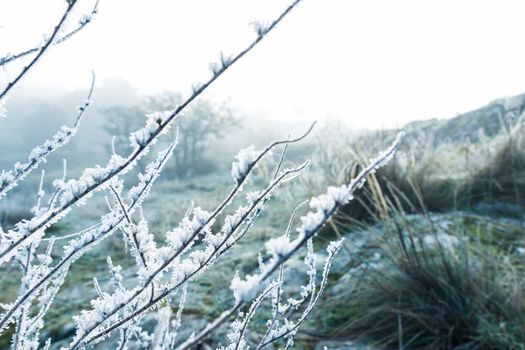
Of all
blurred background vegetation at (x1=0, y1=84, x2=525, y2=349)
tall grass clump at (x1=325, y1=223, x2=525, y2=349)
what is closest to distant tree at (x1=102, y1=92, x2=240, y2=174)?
blurred background vegetation at (x1=0, y1=84, x2=525, y2=349)

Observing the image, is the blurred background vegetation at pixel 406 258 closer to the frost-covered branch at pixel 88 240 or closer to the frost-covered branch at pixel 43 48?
the frost-covered branch at pixel 88 240

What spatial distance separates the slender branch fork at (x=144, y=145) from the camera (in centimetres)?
47

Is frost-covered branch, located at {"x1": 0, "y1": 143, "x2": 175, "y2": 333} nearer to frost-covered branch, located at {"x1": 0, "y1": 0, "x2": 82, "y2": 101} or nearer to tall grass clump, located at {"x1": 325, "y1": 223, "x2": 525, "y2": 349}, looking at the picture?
frost-covered branch, located at {"x1": 0, "y1": 0, "x2": 82, "y2": 101}

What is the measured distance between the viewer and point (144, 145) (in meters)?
0.52

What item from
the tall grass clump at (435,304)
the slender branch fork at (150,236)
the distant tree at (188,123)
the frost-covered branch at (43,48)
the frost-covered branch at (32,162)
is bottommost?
the tall grass clump at (435,304)

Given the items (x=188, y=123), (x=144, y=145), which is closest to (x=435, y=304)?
(x=144, y=145)

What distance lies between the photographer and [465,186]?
3488 mm

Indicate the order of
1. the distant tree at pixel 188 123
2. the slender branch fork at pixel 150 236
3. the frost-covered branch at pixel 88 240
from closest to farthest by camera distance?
the slender branch fork at pixel 150 236, the frost-covered branch at pixel 88 240, the distant tree at pixel 188 123

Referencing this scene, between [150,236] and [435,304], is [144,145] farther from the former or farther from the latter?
[435,304]

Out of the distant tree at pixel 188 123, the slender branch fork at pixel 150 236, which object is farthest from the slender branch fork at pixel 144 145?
the distant tree at pixel 188 123

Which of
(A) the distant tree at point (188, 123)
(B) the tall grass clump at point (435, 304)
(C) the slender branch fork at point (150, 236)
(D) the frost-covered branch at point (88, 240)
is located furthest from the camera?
(A) the distant tree at point (188, 123)

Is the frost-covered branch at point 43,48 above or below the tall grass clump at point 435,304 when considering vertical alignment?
above

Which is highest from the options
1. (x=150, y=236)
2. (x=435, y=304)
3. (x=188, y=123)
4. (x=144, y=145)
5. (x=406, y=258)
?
(x=188, y=123)

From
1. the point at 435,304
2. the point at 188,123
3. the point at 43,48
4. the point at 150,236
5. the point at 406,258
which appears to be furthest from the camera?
the point at 188,123
